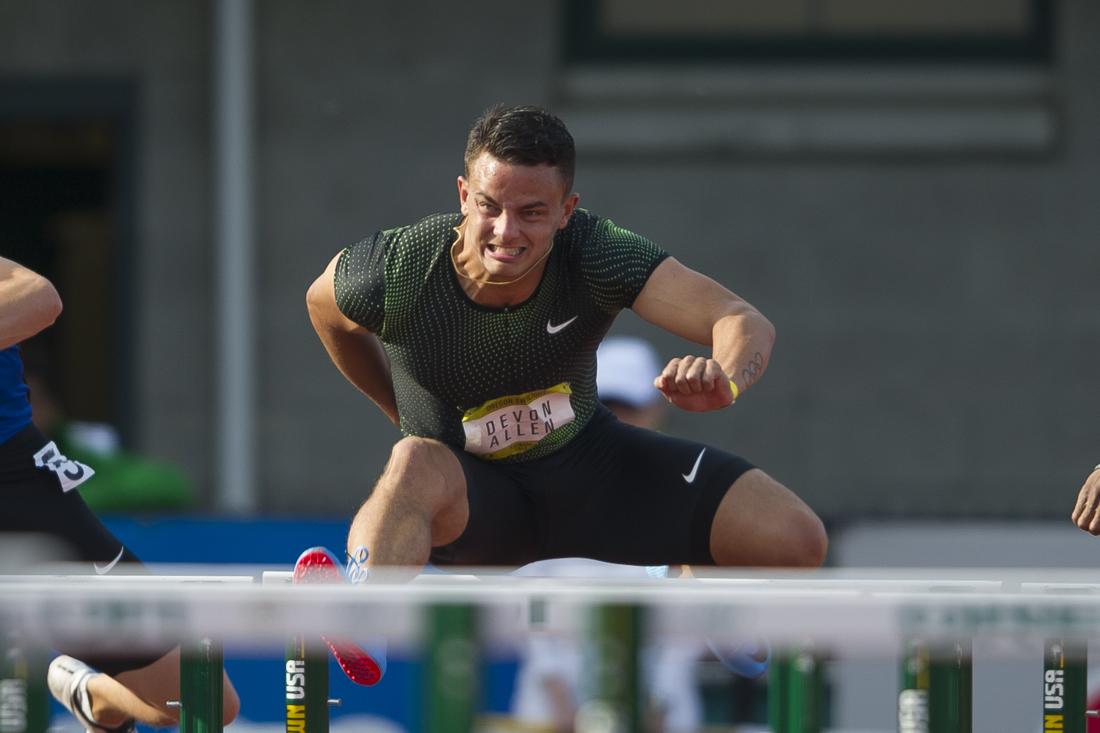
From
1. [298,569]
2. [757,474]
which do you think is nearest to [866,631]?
[298,569]

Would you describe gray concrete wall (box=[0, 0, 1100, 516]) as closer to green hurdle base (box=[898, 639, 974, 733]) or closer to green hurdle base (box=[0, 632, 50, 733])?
green hurdle base (box=[898, 639, 974, 733])

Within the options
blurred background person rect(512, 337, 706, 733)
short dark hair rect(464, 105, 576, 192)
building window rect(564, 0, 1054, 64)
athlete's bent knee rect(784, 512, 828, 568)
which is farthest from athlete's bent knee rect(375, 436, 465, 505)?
building window rect(564, 0, 1054, 64)

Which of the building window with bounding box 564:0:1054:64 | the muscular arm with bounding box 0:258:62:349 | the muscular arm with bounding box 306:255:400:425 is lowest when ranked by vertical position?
the muscular arm with bounding box 306:255:400:425

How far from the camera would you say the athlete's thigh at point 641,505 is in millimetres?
4426

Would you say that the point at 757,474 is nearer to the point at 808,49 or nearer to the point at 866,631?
the point at 866,631

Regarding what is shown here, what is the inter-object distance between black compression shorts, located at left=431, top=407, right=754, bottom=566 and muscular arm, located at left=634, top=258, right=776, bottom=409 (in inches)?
17.4

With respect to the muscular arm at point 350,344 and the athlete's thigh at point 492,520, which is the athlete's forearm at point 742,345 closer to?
the athlete's thigh at point 492,520

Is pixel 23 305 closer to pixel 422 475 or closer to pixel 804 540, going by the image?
pixel 422 475

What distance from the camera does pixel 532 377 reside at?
14.3ft

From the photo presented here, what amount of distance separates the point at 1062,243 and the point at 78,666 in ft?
18.3

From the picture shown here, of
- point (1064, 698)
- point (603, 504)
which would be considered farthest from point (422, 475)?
point (1064, 698)

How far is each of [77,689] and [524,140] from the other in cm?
203

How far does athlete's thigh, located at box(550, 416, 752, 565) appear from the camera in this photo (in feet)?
Answer: 14.5

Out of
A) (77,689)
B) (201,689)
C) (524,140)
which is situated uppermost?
(524,140)
